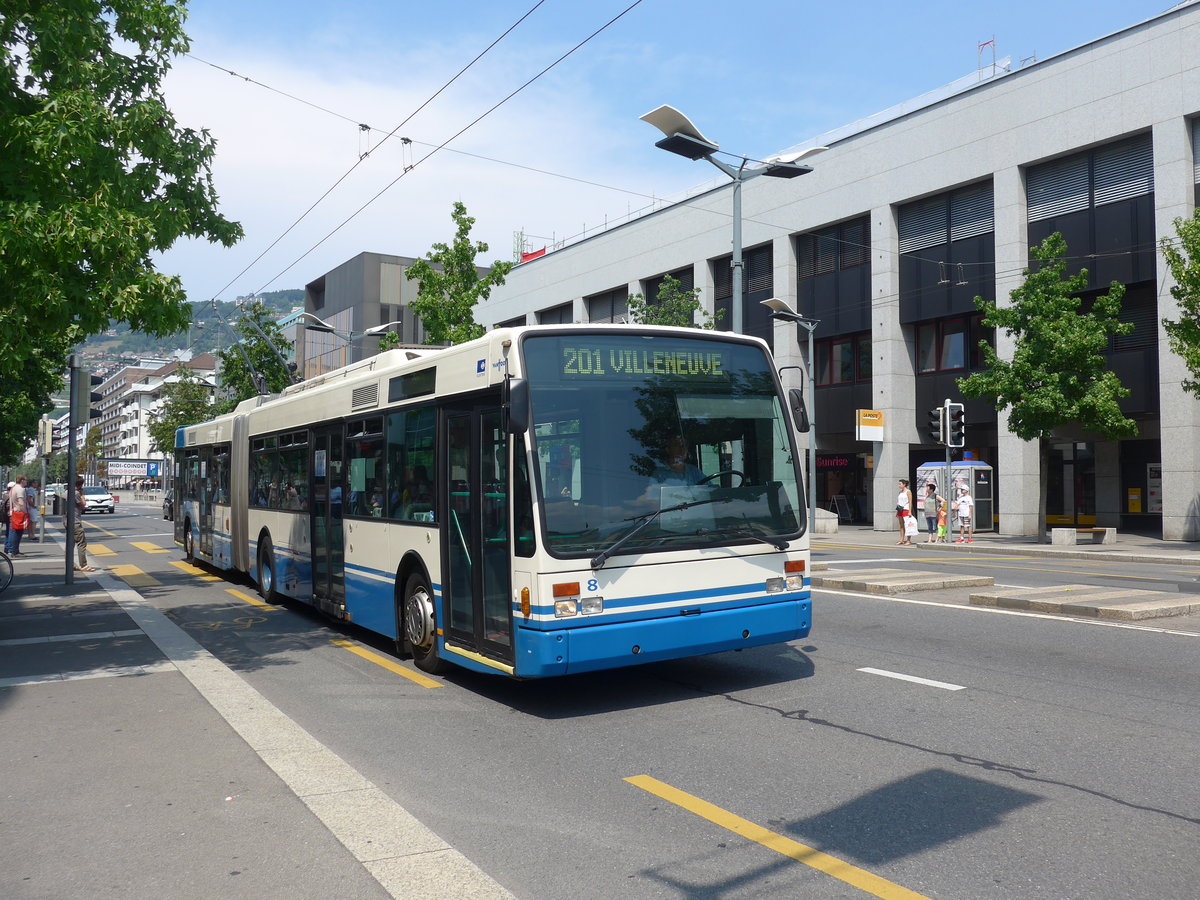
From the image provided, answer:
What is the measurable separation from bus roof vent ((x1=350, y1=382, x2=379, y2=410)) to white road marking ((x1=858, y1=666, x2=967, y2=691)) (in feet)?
16.7

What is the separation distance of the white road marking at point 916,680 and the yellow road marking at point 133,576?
1277cm

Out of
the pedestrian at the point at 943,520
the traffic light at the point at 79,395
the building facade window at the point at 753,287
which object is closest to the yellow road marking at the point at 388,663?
the traffic light at the point at 79,395

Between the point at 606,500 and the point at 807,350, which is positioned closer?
the point at 606,500

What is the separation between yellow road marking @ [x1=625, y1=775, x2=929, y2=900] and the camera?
13.2 feet

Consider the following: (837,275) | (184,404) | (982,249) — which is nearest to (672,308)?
(837,275)

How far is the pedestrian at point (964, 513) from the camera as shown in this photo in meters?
27.8

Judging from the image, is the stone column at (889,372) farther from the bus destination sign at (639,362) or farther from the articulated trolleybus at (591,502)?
the bus destination sign at (639,362)

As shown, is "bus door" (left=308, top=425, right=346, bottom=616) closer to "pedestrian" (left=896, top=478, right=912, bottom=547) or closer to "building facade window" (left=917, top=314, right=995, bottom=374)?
"pedestrian" (left=896, top=478, right=912, bottom=547)

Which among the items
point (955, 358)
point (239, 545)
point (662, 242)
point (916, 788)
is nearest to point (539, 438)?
point (916, 788)

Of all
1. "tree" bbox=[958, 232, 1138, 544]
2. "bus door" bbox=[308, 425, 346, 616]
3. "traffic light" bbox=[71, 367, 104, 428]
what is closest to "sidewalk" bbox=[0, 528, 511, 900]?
"bus door" bbox=[308, 425, 346, 616]

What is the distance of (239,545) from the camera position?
51.5 feet

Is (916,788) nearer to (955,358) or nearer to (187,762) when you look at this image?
(187,762)

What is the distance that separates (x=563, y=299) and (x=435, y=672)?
43.0 metres

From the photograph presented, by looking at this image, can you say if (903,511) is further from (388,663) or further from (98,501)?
(98,501)
